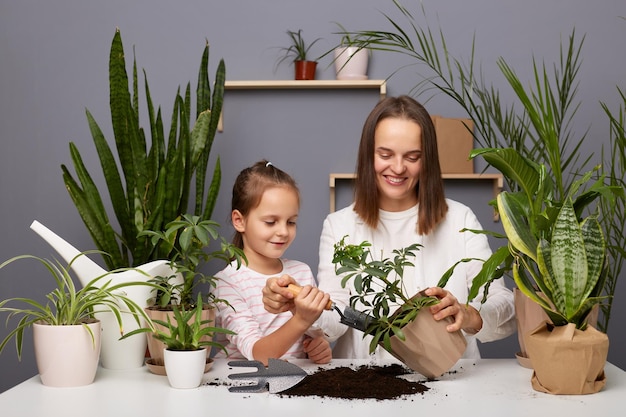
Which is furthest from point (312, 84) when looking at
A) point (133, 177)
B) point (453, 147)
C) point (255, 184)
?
point (255, 184)

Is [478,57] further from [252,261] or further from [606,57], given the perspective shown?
[252,261]

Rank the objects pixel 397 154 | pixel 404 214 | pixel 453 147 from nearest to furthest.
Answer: pixel 397 154, pixel 404 214, pixel 453 147

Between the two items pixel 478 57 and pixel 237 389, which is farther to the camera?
pixel 478 57

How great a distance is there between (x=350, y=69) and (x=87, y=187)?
1.52 meters

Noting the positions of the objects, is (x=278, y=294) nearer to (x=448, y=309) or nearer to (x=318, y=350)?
(x=318, y=350)

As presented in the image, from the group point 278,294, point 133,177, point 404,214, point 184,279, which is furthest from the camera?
point 133,177

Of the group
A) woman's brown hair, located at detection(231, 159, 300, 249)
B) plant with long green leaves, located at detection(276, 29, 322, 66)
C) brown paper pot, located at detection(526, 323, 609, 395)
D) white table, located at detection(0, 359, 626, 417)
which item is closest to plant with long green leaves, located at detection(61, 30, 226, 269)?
woman's brown hair, located at detection(231, 159, 300, 249)

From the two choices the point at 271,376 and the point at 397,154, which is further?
the point at 397,154

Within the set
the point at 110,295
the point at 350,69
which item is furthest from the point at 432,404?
the point at 350,69

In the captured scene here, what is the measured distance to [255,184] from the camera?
7.04ft

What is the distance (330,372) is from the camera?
61.6 inches

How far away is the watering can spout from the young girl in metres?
0.35

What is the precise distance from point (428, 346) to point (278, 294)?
353mm

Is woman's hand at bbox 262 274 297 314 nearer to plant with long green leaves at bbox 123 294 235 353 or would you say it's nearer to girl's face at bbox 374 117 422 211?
plant with long green leaves at bbox 123 294 235 353
